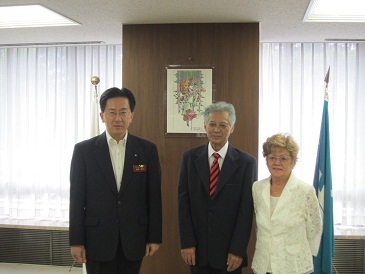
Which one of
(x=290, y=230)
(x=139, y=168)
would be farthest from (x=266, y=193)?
(x=139, y=168)

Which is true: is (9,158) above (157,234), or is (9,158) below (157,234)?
above

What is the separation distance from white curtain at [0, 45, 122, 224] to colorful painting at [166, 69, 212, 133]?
4.28 ft

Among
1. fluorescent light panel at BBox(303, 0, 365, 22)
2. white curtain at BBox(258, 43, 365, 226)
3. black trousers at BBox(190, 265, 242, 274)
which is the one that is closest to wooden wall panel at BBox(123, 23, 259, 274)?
fluorescent light panel at BBox(303, 0, 365, 22)

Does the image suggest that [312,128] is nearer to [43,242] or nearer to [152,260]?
[152,260]

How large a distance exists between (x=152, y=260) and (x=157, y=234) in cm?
142

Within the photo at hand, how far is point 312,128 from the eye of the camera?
433 cm

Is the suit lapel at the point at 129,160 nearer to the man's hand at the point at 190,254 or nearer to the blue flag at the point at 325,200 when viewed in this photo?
the man's hand at the point at 190,254

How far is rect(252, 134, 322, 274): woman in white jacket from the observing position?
208cm

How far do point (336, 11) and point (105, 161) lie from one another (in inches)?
91.3

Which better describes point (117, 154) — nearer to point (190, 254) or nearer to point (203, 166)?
point (203, 166)

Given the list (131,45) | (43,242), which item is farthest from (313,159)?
(43,242)

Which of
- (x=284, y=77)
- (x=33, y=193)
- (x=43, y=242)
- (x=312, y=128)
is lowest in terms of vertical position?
(x=43, y=242)

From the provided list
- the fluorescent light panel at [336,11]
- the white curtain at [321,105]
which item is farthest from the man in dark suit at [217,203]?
the white curtain at [321,105]

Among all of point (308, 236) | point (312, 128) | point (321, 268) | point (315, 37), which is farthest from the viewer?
point (312, 128)
